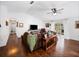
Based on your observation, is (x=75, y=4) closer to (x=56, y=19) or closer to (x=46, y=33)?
(x=56, y=19)

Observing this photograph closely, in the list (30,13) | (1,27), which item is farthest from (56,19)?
(1,27)

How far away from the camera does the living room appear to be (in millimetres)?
2434

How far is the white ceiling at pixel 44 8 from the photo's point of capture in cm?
244

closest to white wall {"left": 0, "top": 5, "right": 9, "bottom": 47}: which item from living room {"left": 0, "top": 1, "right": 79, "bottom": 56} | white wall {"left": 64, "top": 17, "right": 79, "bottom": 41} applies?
living room {"left": 0, "top": 1, "right": 79, "bottom": 56}

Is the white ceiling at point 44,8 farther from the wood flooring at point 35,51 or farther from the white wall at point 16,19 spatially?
the wood flooring at point 35,51

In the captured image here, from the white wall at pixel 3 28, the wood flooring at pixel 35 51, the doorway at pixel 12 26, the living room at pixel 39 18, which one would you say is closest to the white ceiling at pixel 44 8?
the living room at pixel 39 18

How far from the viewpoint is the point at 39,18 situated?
2463mm

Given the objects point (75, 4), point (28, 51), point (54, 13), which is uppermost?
point (75, 4)

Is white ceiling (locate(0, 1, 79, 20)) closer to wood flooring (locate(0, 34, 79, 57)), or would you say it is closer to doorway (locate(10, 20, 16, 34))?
doorway (locate(10, 20, 16, 34))

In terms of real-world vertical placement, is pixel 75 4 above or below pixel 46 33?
above

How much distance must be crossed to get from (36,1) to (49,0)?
0.84 feet

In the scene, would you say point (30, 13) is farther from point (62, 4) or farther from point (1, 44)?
point (1, 44)

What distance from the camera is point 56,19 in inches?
96.5

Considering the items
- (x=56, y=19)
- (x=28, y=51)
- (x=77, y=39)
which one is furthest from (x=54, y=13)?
(x=28, y=51)
